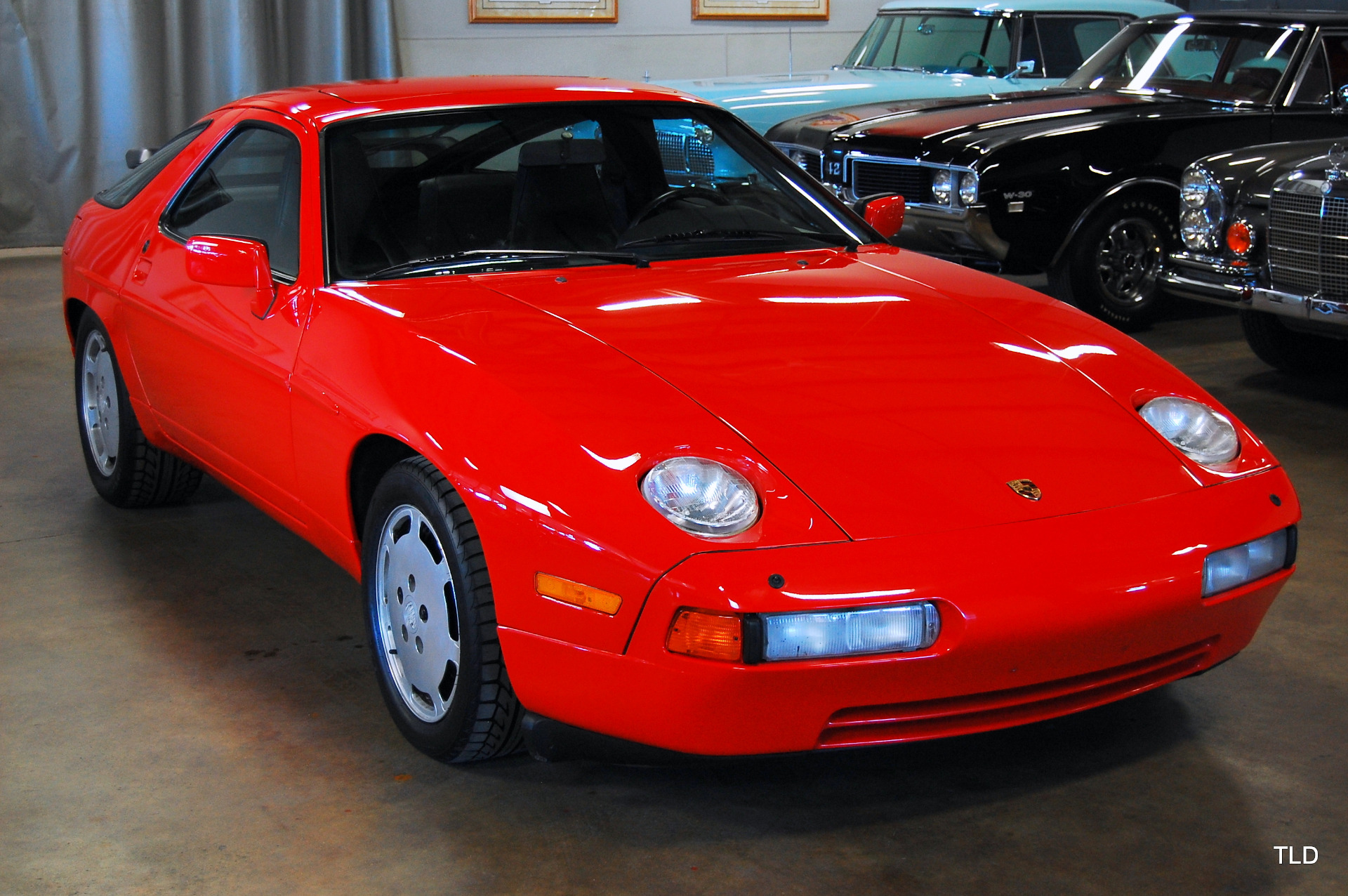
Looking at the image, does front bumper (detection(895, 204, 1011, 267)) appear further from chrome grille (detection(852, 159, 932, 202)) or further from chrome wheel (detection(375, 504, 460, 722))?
chrome wheel (detection(375, 504, 460, 722))

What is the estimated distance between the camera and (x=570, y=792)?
241 centimetres

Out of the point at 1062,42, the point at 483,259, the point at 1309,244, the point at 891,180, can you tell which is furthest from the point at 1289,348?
the point at 483,259

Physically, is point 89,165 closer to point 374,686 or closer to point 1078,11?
point 1078,11

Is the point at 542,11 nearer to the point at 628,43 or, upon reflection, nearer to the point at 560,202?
the point at 628,43

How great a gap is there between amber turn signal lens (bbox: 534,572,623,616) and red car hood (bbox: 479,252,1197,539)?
362mm

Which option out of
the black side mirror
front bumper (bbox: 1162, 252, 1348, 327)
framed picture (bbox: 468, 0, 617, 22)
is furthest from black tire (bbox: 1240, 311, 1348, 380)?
framed picture (bbox: 468, 0, 617, 22)

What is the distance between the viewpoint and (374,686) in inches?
113

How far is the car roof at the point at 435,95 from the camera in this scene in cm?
312

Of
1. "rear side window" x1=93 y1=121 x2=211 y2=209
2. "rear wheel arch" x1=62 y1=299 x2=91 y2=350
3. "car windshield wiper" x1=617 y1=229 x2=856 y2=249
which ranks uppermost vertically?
"rear side window" x1=93 y1=121 x2=211 y2=209

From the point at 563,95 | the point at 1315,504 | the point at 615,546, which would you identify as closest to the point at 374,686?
the point at 615,546

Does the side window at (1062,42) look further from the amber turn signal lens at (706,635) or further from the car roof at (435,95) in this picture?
the amber turn signal lens at (706,635)

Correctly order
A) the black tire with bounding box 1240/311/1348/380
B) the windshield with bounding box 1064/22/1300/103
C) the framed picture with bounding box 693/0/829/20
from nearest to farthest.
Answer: the black tire with bounding box 1240/311/1348/380, the windshield with bounding box 1064/22/1300/103, the framed picture with bounding box 693/0/829/20

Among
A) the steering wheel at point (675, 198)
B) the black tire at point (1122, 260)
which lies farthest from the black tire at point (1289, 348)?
the steering wheel at point (675, 198)

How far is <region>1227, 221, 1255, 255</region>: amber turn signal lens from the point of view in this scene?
5.16m
